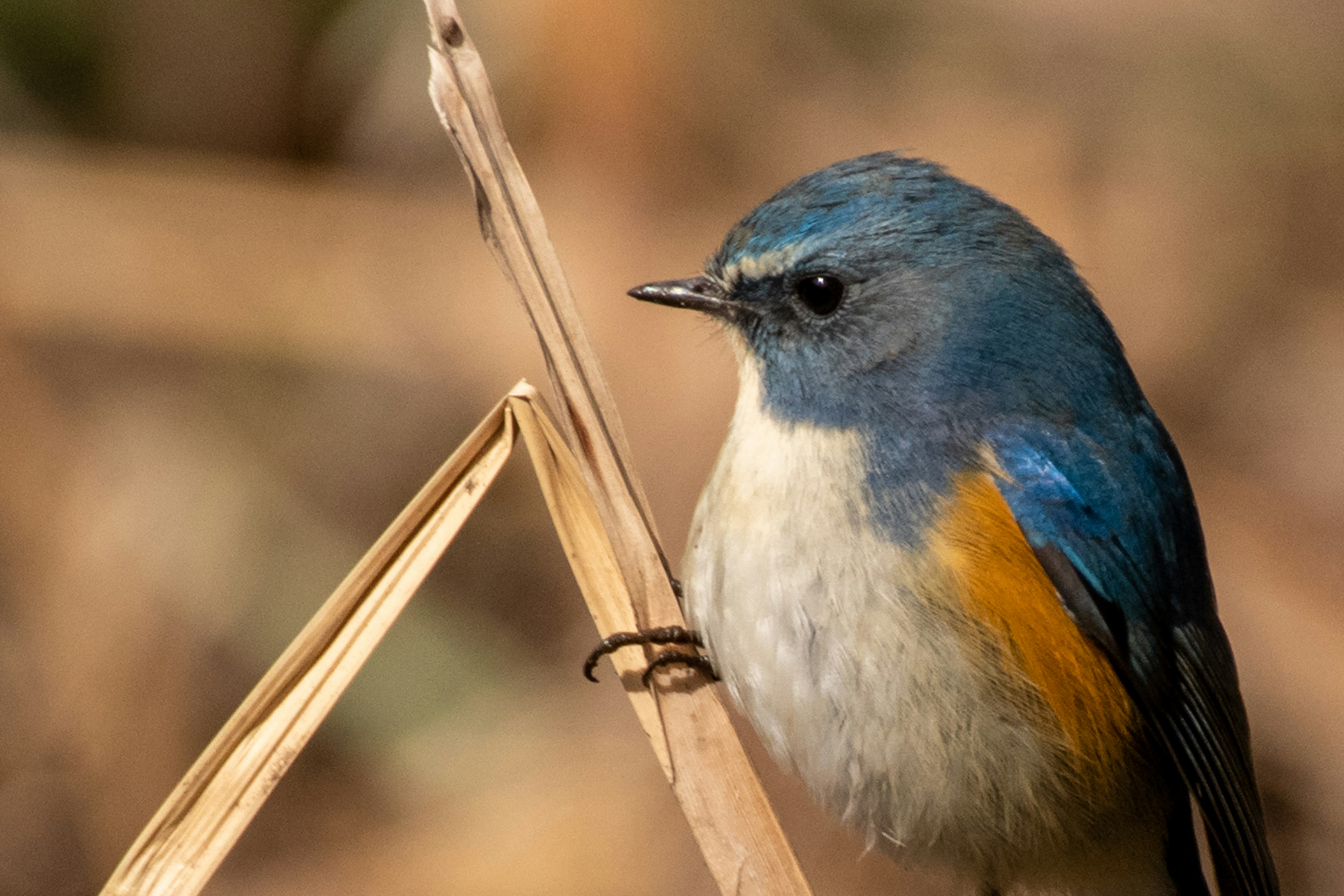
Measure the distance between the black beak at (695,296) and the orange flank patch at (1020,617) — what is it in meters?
0.57

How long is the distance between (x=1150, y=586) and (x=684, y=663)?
929mm

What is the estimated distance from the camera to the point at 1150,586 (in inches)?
98.9

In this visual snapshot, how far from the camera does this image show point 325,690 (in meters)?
1.77

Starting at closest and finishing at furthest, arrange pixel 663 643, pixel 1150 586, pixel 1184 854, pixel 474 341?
pixel 663 643 < pixel 1150 586 < pixel 1184 854 < pixel 474 341

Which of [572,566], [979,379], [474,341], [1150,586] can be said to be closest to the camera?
[572,566]

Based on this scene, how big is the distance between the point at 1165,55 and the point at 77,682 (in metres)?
3.63

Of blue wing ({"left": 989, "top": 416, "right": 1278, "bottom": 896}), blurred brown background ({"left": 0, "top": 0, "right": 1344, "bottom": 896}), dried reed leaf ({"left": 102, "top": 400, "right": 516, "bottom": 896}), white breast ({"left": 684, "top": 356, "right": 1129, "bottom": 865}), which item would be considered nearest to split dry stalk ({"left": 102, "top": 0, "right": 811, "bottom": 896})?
dried reed leaf ({"left": 102, "top": 400, "right": 516, "bottom": 896})

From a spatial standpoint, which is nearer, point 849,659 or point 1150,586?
point 849,659

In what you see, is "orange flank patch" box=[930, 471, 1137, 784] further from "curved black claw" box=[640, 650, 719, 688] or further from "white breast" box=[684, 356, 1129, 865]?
"curved black claw" box=[640, 650, 719, 688]

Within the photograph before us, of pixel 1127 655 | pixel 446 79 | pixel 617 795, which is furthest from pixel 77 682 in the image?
pixel 1127 655

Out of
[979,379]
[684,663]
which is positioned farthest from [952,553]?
[684,663]

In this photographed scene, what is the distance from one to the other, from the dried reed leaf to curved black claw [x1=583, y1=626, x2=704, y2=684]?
0.35 metres

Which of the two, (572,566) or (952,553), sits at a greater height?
(572,566)

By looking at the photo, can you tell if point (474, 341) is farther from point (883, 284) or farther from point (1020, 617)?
point (1020, 617)
